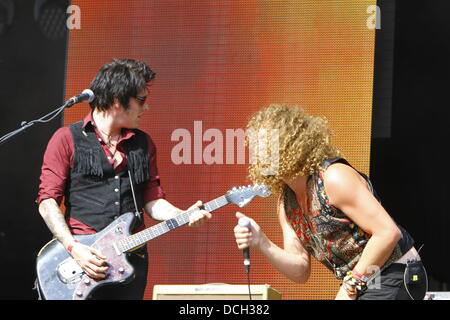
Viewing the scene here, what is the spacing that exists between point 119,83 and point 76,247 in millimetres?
909

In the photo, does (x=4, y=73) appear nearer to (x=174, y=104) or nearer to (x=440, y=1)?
(x=174, y=104)

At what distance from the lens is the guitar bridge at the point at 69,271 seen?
3.67 metres

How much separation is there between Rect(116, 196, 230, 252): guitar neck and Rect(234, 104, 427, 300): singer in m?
0.80

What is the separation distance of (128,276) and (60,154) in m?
0.72

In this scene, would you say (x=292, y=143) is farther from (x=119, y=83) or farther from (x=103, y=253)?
(x=119, y=83)

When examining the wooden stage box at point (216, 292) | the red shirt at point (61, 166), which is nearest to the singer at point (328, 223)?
the wooden stage box at point (216, 292)

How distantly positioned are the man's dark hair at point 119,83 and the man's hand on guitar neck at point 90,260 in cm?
78

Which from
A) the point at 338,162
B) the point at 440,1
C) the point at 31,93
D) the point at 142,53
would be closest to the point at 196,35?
the point at 142,53

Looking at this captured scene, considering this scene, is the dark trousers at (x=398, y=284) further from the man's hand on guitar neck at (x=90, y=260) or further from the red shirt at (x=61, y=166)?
the red shirt at (x=61, y=166)

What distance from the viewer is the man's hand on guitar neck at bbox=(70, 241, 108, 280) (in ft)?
11.8

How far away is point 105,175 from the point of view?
3.82 metres

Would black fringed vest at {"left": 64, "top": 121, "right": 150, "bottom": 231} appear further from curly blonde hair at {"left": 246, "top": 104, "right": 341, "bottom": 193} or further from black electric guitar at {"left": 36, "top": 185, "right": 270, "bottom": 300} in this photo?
curly blonde hair at {"left": 246, "top": 104, "right": 341, "bottom": 193}

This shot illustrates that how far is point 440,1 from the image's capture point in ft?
15.0

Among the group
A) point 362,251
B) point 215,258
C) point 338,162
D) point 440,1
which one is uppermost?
point 440,1
